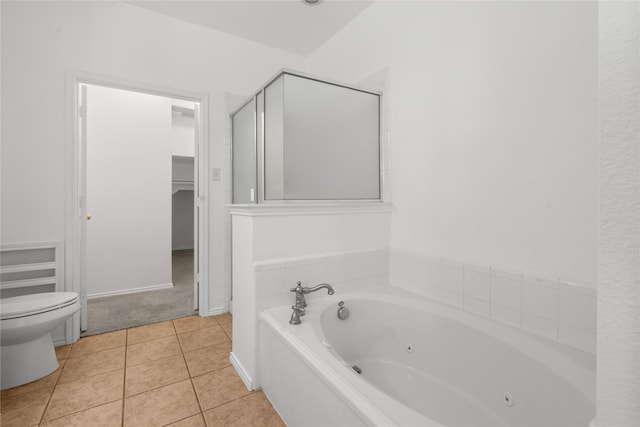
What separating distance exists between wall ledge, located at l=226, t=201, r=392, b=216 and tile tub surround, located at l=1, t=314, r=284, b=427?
963 mm

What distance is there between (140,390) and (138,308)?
4.50ft

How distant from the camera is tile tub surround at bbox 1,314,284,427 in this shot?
1.39 meters

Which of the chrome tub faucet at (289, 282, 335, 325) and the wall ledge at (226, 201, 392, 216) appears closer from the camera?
the chrome tub faucet at (289, 282, 335, 325)

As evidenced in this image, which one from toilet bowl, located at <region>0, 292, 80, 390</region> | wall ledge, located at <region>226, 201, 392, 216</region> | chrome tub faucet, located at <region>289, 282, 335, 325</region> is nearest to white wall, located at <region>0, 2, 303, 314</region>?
toilet bowl, located at <region>0, 292, 80, 390</region>

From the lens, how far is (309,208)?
1756 millimetres

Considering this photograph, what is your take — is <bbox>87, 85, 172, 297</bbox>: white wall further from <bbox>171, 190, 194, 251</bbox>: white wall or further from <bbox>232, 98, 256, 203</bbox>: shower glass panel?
<bbox>171, 190, 194, 251</bbox>: white wall

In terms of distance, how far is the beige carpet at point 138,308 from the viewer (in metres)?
2.43

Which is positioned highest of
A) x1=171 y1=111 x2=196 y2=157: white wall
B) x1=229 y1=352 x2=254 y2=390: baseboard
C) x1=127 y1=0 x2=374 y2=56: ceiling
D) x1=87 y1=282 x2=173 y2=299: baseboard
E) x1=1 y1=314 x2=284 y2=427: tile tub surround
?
x1=127 y1=0 x2=374 y2=56: ceiling

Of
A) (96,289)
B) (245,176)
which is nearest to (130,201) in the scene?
(96,289)

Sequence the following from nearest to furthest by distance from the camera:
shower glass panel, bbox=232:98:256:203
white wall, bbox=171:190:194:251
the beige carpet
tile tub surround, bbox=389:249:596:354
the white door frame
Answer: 1. tile tub surround, bbox=389:249:596:354
2. the white door frame
3. shower glass panel, bbox=232:98:256:203
4. the beige carpet
5. white wall, bbox=171:190:194:251

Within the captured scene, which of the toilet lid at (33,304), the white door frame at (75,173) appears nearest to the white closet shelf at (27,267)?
the white door frame at (75,173)

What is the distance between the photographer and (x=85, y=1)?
2.14m

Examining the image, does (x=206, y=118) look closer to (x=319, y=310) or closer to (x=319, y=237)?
(x=319, y=237)

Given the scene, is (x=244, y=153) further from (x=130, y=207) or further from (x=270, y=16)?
(x=130, y=207)
